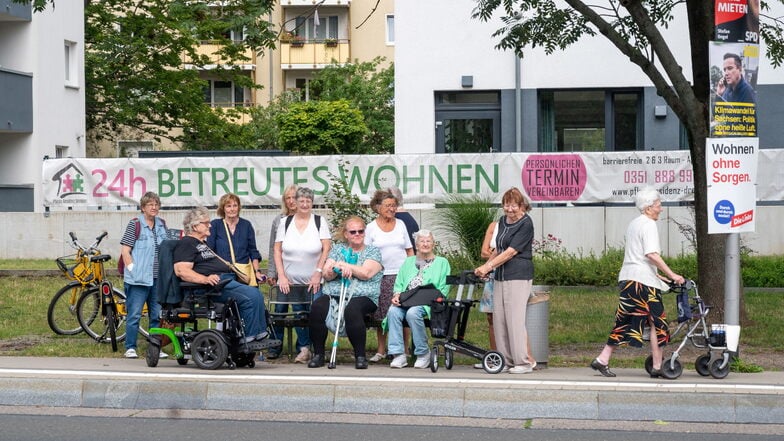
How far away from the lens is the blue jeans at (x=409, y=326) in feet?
37.9

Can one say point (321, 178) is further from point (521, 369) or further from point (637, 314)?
point (637, 314)

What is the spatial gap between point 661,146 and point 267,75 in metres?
39.1

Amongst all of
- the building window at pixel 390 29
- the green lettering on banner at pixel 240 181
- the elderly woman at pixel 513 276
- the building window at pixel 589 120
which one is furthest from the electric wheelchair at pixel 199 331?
the building window at pixel 390 29

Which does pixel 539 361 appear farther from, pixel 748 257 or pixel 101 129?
pixel 101 129

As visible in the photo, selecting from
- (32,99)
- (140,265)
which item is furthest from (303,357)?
(32,99)

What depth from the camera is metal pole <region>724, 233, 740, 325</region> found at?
428 inches

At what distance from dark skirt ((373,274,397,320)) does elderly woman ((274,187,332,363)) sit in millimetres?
642

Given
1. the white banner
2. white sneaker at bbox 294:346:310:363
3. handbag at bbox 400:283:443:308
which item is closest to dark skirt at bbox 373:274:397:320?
handbag at bbox 400:283:443:308

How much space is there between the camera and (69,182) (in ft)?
80.8

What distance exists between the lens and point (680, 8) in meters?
24.8

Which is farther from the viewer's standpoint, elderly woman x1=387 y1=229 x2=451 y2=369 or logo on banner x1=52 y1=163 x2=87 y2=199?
logo on banner x1=52 y1=163 x2=87 y2=199

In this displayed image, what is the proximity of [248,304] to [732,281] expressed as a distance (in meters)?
4.49

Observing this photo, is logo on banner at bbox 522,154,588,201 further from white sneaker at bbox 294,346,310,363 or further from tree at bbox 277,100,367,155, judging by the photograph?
tree at bbox 277,100,367,155

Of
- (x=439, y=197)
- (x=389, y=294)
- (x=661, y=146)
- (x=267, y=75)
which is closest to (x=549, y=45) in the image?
(x=389, y=294)
